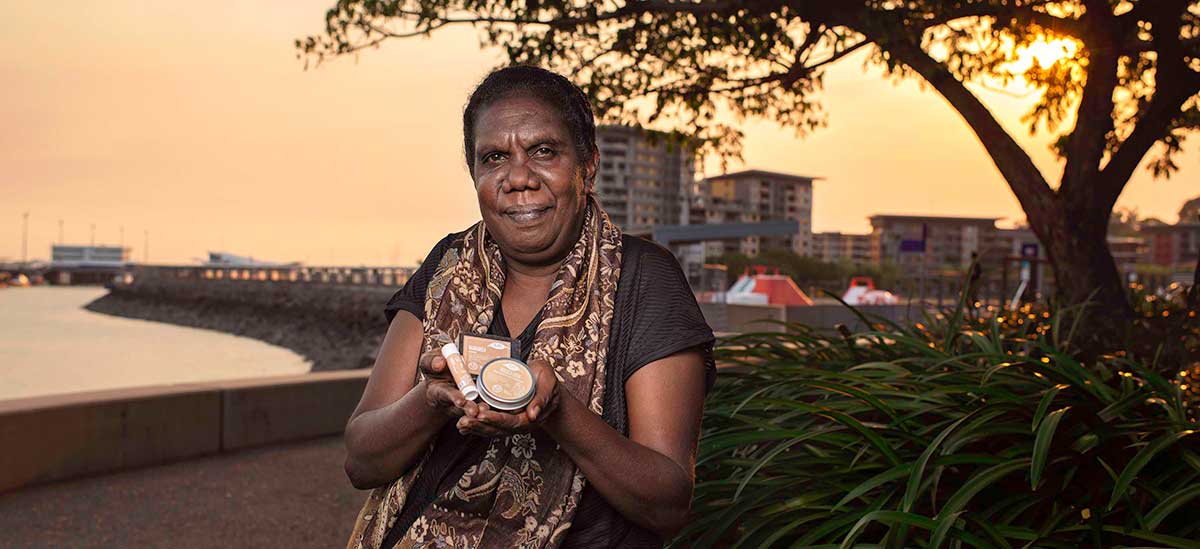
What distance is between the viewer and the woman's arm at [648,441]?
1723 millimetres

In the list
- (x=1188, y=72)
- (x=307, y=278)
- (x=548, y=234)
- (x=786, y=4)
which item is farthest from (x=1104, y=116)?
(x=307, y=278)

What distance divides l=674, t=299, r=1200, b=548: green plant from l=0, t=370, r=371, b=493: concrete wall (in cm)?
362

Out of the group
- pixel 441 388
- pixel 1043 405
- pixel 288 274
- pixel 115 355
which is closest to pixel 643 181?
pixel 288 274

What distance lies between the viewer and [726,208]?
147 meters

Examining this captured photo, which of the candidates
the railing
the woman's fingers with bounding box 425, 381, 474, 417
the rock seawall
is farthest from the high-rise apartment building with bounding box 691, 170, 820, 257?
the woman's fingers with bounding box 425, 381, 474, 417

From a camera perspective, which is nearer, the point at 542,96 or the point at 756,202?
the point at 542,96

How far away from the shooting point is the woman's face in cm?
199

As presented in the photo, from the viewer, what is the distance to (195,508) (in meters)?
4.84

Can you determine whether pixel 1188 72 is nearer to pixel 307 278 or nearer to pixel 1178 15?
pixel 1178 15

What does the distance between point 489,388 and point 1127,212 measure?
394ft

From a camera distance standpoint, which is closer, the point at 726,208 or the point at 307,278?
the point at 307,278

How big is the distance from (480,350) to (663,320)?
0.52 m

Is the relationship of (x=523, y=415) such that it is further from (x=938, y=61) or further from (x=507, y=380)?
(x=938, y=61)

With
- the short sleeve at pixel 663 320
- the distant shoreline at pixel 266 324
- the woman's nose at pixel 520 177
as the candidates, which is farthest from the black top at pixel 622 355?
the distant shoreline at pixel 266 324
